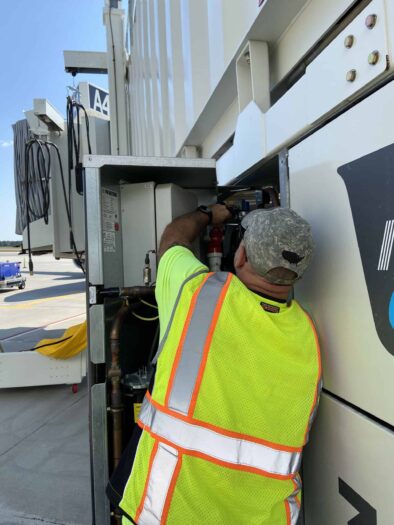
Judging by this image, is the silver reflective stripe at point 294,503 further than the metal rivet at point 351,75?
Yes

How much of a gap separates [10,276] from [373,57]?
18.6 meters

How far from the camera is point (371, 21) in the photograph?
0.84 meters

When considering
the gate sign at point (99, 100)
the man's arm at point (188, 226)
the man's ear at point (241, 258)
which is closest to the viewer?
the man's ear at point (241, 258)

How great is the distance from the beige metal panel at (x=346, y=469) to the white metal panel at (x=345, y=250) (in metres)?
0.07

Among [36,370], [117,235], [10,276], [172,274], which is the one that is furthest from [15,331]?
[10,276]

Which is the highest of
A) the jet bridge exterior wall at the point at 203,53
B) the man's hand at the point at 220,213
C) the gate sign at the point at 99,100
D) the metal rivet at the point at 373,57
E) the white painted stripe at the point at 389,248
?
the gate sign at the point at 99,100

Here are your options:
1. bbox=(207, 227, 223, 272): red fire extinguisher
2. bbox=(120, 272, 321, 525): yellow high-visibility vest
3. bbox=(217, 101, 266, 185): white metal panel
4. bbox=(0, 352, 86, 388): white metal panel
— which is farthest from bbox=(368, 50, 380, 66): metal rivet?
bbox=(0, 352, 86, 388): white metal panel

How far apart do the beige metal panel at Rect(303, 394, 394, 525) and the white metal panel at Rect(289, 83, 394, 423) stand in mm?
67

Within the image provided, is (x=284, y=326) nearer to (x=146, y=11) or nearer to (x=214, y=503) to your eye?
(x=214, y=503)

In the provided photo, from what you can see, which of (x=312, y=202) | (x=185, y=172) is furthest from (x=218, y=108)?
(x=312, y=202)

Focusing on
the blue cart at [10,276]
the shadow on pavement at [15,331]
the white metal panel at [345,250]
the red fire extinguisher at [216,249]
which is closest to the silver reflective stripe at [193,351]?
the white metal panel at [345,250]

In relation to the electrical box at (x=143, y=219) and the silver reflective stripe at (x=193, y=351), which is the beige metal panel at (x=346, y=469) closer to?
the silver reflective stripe at (x=193, y=351)

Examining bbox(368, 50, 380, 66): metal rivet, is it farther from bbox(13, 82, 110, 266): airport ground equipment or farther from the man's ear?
bbox(13, 82, 110, 266): airport ground equipment

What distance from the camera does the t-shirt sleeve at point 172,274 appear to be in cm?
132
